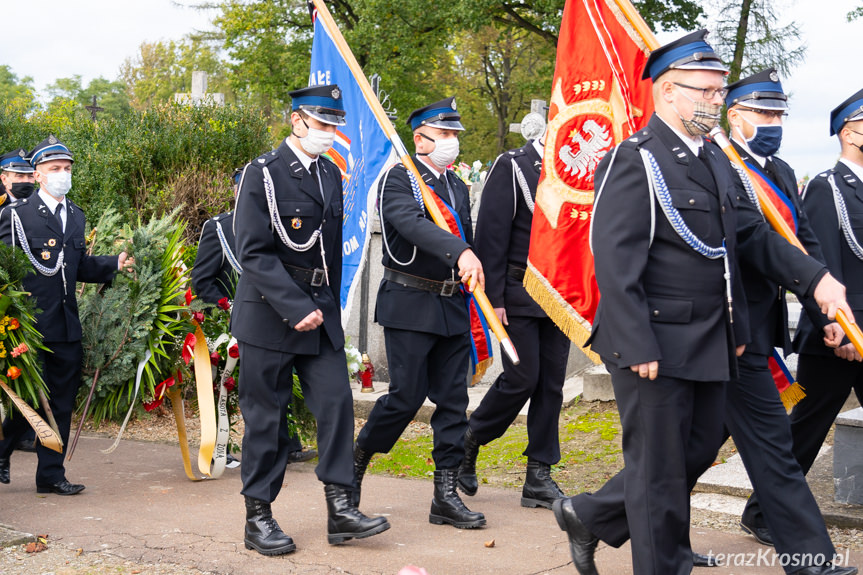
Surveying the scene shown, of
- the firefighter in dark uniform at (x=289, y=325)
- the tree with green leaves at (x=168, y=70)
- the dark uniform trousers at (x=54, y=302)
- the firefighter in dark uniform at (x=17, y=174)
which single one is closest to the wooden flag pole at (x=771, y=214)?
the firefighter in dark uniform at (x=289, y=325)

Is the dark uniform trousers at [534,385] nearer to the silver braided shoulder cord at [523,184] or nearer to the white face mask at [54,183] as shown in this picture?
the silver braided shoulder cord at [523,184]

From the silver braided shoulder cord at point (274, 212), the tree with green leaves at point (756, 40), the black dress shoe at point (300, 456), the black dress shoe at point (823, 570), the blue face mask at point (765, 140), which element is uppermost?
the tree with green leaves at point (756, 40)

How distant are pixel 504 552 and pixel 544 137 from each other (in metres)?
2.30

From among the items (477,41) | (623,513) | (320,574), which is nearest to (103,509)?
(320,574)

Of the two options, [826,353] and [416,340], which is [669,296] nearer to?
[826,353]

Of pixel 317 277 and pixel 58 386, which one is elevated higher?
pixel 317 277

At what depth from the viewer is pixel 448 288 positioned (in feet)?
18.1

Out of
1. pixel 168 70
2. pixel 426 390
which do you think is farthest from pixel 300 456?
pixel 168 70

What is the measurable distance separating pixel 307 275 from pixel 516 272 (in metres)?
1.38

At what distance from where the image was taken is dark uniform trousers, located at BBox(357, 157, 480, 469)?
17.8 feet

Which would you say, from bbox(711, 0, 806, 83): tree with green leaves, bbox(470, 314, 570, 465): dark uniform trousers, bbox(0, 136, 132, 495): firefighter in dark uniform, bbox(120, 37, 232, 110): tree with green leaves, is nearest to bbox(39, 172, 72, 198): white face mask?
bbox(0, 136, 132, 495): firefighter in dark uniform

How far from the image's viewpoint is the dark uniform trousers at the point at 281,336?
16.3ft

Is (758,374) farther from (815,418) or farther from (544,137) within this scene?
(544,137)

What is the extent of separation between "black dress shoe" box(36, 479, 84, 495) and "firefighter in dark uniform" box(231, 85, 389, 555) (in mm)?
1684
